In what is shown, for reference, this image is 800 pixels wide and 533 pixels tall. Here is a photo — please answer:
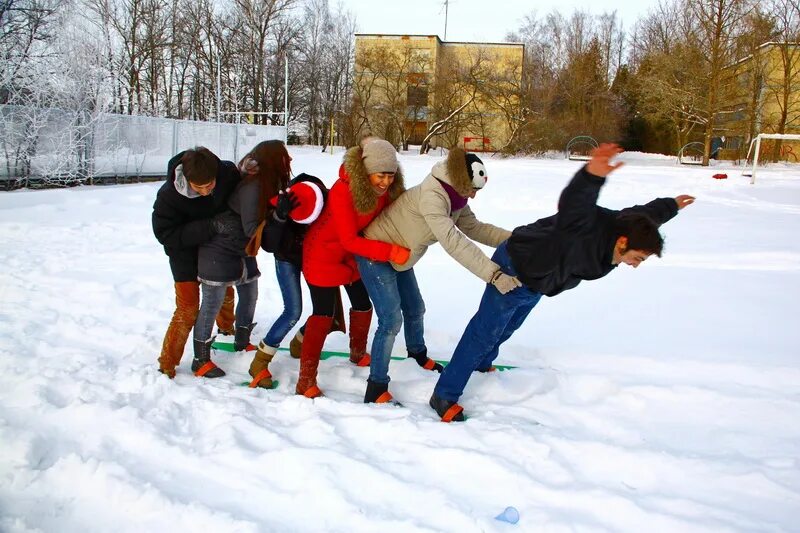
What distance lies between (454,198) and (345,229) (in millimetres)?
649

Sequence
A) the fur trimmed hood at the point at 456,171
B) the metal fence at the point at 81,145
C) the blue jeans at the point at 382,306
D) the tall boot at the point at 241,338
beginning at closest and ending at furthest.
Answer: the fur trimmed hood at the point at 456,171 < the blue jeans at the point at 382,306 < the tall boot at the point at 241,338 < the metal fence at the point at 81,145

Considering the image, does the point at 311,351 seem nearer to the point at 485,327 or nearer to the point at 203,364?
the point at 203,364

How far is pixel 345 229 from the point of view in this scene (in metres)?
3.28

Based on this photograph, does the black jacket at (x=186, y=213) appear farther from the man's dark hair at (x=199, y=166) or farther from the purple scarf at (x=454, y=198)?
the purple scarf at (x=454, y=198)

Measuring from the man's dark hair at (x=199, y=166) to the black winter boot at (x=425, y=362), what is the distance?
1830 millimetres

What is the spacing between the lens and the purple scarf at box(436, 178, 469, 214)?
3.25 metres

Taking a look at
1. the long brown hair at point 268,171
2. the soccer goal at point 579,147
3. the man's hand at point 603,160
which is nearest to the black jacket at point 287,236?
the long brown hair at point 268,171

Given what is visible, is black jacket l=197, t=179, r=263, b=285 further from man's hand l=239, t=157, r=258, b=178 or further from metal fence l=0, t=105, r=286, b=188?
metal fence l=0, t=105, r=286, b=188

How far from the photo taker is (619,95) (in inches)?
1441

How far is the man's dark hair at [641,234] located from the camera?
2.63 m

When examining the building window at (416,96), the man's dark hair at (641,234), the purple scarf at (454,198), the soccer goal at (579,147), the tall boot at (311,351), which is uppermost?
the building window at (416,96)

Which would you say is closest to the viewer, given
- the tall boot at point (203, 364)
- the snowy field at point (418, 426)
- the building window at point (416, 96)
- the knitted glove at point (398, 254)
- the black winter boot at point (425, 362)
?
the snowy field at point (418, 426)

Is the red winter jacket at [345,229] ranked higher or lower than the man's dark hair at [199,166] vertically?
lower

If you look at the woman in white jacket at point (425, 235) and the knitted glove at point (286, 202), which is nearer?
the woman in white jacket at point (425, 235)
